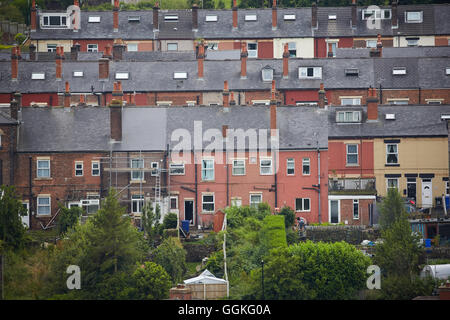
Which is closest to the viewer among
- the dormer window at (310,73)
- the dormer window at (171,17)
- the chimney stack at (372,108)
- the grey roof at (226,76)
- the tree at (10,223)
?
the tree at (10,223)

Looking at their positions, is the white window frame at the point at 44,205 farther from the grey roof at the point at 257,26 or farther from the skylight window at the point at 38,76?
the grey roof at the point at 257,26

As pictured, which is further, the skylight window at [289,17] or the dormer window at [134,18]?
the dormer window at [134,18]

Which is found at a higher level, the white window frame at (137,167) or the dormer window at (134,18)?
the dormer window at (134,18)

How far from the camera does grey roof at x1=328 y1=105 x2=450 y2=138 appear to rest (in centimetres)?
6594

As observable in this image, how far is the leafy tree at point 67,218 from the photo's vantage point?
58.3 m

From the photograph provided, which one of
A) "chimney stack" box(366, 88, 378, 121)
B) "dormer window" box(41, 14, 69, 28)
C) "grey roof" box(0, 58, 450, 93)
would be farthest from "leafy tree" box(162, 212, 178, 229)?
"dormer window" box(41, 14, 69, 28)

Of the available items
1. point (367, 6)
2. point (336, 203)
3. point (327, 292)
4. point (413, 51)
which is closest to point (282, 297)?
point (327, 292)

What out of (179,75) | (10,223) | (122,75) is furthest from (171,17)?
(10,223)

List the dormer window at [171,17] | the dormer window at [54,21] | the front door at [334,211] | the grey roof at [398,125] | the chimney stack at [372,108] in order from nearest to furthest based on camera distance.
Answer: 1. the front door at [334,211]
2. the grey roof at [398,125]
3. the chimney stack at [372,108]
4. the dormer window at [171,17]
5. the dormer window at [54,21]

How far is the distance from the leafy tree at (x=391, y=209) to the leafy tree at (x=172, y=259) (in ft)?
34.3

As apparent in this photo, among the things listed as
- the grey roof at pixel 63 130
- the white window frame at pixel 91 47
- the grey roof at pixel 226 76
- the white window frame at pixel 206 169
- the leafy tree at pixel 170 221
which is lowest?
the leafy tree at pixel 170 221

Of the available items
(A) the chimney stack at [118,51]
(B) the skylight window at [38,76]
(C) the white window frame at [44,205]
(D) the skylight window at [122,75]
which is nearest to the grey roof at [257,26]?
(A) the chimney stack at [118,51]

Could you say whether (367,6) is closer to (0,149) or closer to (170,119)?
(170,119)

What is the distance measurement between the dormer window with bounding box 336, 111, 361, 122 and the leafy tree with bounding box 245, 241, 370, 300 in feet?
56.7
